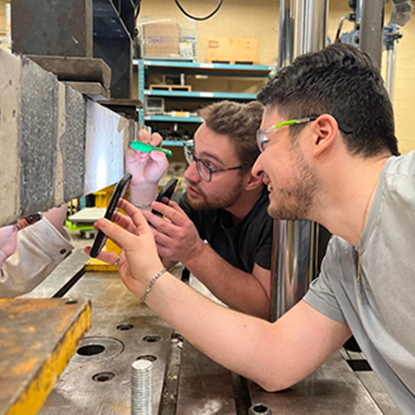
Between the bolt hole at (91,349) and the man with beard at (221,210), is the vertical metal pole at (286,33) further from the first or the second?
the bolt hole at (91,349)

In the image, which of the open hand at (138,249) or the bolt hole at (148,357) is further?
the bolt hole at (148,357)

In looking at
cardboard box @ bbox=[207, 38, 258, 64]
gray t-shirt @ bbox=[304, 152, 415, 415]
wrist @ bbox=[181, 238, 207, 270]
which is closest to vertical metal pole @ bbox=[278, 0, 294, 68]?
gray t-shirt @ bbox=[304, 152, 415, 415]

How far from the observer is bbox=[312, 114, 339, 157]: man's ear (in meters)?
0.86

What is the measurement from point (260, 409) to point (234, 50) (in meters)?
4.86

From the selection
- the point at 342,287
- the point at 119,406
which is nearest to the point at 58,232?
the point at 119,406

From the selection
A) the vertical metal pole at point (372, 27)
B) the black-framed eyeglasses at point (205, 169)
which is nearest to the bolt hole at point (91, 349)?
the black-framed eyeglasses at point (205, 169)

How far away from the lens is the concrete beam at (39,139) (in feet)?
1.66

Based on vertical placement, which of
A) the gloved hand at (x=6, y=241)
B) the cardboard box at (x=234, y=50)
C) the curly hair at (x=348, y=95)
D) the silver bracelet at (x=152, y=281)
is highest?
the cardboard box at (x=234, y=50)

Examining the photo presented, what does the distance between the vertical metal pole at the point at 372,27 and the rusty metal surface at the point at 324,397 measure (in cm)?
101

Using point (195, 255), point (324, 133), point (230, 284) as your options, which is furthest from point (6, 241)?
point (324, 133)

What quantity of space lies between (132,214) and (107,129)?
0.28m

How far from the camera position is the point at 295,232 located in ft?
3.44

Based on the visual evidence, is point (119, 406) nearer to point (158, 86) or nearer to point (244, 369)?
point (244, 369)

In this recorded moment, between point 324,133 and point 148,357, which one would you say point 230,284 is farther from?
point 324,133
